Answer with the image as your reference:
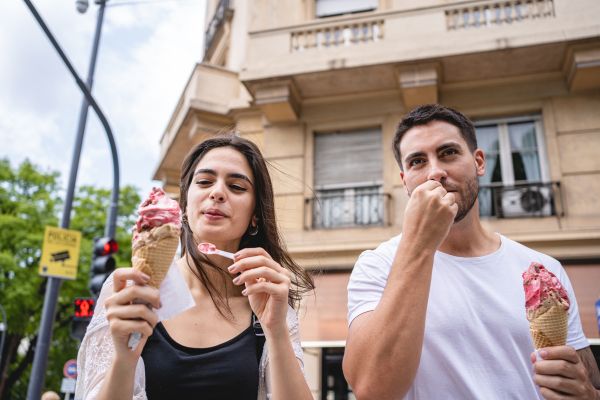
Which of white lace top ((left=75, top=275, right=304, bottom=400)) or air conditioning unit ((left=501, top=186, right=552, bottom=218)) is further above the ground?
air conditioning unit ((left=501, top=186, right=552, bottom=218))

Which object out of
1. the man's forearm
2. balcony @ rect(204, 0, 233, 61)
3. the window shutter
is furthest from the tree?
the man's forearm

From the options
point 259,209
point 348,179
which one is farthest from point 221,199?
point 348,179

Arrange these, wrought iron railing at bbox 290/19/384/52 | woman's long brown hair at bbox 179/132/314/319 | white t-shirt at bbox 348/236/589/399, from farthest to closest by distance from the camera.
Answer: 1. wrought iron railing at bbox 290/19/384/52
2. woman's long brown hair at bbox 179/132/314/319
3. white t-shirt at bbox 348/236/589/399

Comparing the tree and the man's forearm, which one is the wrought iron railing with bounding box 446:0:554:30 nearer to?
the man's forearm

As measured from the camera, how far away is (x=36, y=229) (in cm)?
2025

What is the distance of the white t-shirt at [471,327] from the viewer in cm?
190

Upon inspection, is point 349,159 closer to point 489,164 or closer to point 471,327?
point 489,164

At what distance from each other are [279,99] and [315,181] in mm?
1634

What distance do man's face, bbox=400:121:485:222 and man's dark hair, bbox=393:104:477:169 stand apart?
0.03 metres

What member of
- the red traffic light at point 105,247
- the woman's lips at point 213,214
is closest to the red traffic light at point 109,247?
the red traffic light at point 105,247

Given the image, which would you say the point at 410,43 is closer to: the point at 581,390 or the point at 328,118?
the point at 328,118

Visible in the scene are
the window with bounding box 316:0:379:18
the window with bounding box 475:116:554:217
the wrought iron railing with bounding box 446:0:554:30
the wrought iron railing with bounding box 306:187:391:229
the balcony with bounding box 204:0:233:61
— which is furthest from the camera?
the balcony with bounding box 204:0:233:61

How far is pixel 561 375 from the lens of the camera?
1.58 m

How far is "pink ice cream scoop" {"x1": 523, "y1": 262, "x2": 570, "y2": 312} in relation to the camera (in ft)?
5.96
